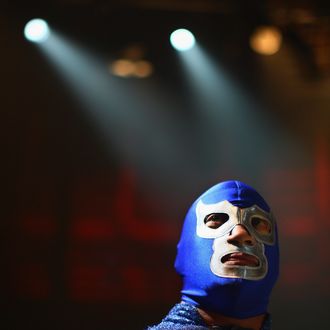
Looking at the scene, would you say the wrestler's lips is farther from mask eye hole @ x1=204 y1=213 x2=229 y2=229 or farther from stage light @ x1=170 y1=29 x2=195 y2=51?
stage light @ x1=170 y1=29 x2=195 y2=51

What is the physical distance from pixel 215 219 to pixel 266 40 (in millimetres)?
2534

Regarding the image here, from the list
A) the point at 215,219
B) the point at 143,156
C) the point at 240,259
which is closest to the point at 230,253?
the point at 240,259

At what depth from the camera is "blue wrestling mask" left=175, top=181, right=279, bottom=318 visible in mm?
1838

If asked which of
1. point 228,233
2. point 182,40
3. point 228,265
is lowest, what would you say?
point 228,265

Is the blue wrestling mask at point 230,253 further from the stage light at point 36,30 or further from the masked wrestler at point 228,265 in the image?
the stage light at point 36,30

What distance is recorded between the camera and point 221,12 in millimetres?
4004

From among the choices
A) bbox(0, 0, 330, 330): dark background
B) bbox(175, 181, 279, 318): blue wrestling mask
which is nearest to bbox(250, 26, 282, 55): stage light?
bbox(0, 0, 330, 330): dark background

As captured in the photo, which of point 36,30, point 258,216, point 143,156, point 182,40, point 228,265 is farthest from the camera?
point 143,156

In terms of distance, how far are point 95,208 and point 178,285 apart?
0.80 metres

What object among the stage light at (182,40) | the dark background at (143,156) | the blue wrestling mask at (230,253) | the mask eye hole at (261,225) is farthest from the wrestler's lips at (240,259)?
the stage light at (182,40)

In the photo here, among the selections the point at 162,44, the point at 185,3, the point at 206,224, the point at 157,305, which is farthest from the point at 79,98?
the point at 206,224

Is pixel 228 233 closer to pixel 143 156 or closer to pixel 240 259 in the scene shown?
pixel 240 259

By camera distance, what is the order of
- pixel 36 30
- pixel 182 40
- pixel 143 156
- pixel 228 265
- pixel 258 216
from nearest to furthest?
pixel 228 265 → pixel 258 216 → pixel 36 30 → pixel 182 40 → pixel 143 156

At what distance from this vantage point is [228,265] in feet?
6.07
